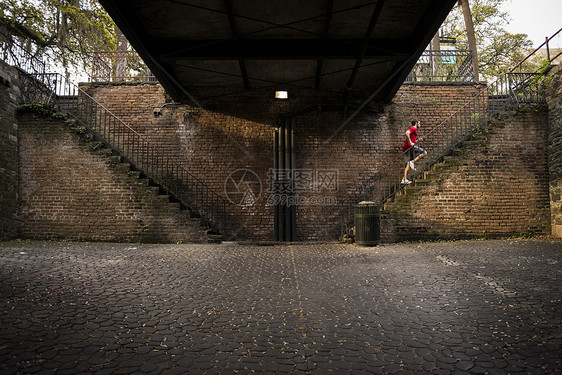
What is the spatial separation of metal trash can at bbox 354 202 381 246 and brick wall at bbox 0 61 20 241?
404 inches

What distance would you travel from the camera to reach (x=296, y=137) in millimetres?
10047

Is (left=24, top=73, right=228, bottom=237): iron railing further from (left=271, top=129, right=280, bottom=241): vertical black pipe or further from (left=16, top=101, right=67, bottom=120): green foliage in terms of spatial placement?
(left=271, top=129, right=280, bottom=241): vertical black pipe

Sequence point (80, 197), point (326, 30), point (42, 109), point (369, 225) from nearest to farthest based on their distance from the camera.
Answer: point (326, 30) → point (369, 225) → point (80, 197) → point (42, 109)

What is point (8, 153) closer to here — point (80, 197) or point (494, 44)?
point (80, 197)

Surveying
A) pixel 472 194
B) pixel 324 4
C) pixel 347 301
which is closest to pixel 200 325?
pixel 347 301

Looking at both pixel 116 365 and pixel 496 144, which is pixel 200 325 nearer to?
pixel 116 365

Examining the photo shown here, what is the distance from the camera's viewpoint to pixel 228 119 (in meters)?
10.1

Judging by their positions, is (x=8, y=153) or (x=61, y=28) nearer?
(x=8, y=153)

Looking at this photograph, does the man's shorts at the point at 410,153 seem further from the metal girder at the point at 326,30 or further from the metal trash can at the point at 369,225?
the metal girder at the point at 326,30

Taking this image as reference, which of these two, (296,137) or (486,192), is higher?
(296,137)

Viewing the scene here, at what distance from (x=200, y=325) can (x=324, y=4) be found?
632 cm

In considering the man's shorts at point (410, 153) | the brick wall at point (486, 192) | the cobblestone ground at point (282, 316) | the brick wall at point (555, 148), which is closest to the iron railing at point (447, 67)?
the brick wall at point (555, 148)

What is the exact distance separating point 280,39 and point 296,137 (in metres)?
3.37

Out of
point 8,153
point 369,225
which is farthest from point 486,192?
point 8,153
